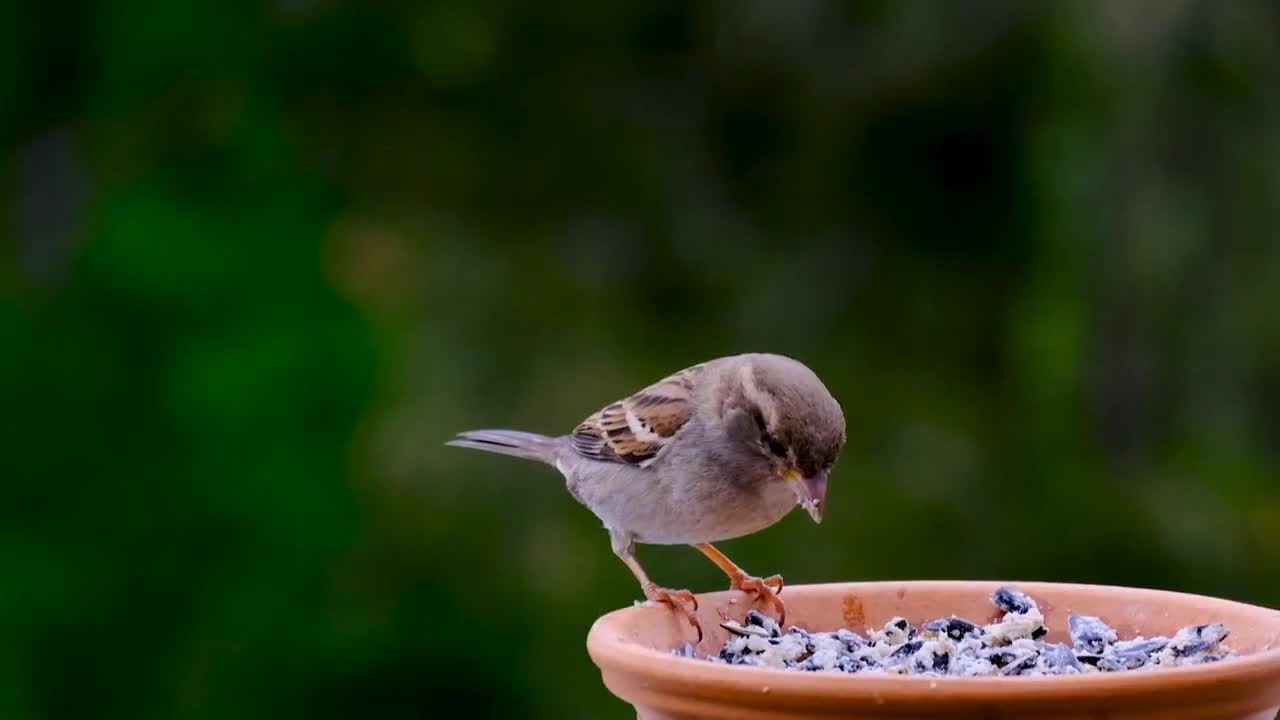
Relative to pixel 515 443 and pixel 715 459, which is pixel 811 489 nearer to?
pixel 715 459

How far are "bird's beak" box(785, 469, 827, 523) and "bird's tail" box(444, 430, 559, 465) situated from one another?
2.72 feet

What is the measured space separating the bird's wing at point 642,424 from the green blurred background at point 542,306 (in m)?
1.22

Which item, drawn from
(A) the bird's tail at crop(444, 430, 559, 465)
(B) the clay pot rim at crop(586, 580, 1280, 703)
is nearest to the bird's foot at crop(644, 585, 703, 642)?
(B) the clay pot rim at crop(586, 580, 1280, 703)

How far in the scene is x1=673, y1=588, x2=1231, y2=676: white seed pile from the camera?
1897 millimetres

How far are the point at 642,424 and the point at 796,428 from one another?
0.49m

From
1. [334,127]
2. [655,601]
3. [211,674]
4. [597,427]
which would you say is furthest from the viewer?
[334,127]

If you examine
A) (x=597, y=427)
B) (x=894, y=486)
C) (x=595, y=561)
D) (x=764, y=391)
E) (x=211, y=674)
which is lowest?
(x=211, y=674)

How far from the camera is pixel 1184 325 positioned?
13.3 feet

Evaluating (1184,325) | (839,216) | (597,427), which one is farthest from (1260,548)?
(597,427)

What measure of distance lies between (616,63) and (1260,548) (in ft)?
7.37

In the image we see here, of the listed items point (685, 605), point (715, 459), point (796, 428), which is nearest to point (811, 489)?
point (796, 428)

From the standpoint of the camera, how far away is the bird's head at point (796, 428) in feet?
7.77

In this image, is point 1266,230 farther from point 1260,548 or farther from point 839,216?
point 839,216

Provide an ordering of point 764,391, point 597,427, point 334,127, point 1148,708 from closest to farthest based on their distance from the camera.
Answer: point 1148,708 → point 764,391 → point 597,427 → point 334,127
